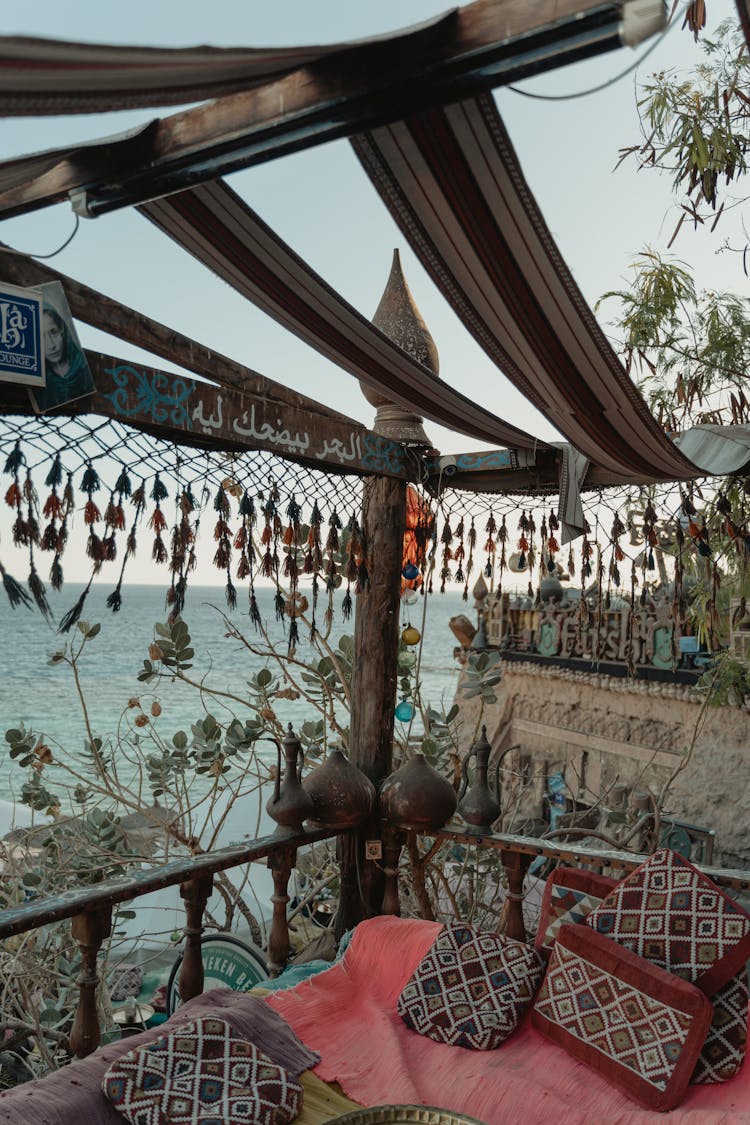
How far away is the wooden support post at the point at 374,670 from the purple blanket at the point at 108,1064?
1074 mm

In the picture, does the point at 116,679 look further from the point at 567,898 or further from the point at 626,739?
the point at 567,898

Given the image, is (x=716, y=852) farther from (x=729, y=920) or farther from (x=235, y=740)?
(x=729, y=920)

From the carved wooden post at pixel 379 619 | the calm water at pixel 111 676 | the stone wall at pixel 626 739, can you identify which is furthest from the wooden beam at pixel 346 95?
the calm water at pixel 111 676

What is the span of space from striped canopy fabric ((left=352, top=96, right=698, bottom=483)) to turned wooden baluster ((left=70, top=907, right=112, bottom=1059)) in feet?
6.18

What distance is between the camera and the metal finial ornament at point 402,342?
3240 millimetres

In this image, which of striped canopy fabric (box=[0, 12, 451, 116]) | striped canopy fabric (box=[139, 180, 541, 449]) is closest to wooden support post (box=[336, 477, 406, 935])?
striped canopy fabric (box=[139, 180, 541, 449])

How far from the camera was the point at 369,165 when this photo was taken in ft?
5.18

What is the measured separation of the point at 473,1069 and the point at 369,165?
7.11ft

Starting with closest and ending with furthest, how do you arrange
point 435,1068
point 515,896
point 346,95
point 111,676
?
point 346,95 < point 435,1068 < point 515,896 < point 111,676

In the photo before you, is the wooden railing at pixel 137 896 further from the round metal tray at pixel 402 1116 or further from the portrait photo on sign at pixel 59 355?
the portrait photo on sign at pixel 59 355

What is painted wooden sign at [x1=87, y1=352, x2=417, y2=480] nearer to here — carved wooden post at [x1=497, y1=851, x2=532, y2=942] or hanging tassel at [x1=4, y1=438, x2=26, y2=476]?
hanging tassel at [x1=4, y1=438, x2=26, y2=476]

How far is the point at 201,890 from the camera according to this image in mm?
2609

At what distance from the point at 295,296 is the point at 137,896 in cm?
176

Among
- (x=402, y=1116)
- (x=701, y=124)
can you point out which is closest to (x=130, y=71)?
(x=402, y=1116)
